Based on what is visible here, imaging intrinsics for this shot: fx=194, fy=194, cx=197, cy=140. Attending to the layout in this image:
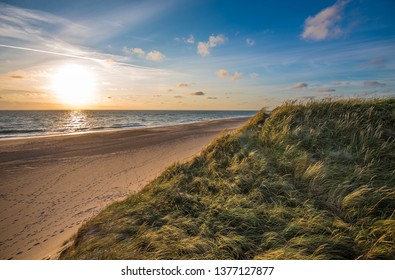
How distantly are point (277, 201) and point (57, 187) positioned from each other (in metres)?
7.71

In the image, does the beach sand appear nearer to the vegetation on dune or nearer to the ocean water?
the vegetation on dune

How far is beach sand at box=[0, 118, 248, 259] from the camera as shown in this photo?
4498 mm

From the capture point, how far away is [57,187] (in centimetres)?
729

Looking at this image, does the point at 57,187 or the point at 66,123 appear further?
the point at 66,123

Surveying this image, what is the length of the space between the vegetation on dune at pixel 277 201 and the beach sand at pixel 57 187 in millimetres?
1725

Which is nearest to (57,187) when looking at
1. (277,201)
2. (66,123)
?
(277,201)

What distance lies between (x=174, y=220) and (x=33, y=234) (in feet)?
12.6

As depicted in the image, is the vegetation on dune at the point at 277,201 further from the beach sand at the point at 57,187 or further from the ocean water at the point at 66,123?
the ocean water at the point at 66,123

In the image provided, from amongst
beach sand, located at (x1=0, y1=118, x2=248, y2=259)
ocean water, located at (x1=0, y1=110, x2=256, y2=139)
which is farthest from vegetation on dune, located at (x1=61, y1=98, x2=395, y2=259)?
ocean water, located at (x1=0, y1=110, x2=256, y2=139)

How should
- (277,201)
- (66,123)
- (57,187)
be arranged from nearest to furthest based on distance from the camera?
(277,201) < (57,187) < (66,123)

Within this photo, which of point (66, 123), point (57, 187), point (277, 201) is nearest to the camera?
point (277, 201)

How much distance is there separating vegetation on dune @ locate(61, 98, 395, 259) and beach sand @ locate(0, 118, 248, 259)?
1.73m

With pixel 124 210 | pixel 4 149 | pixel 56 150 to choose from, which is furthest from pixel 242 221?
pixel 4 149

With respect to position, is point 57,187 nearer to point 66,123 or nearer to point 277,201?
point 277,201
